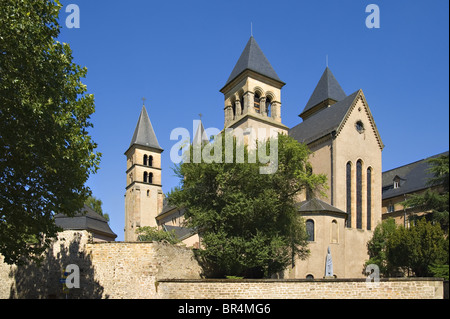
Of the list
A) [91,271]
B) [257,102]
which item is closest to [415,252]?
[257,102]

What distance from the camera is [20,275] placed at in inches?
846

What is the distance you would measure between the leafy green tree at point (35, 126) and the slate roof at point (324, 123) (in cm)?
2450

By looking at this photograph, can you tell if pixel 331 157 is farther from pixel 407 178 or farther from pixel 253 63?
pixel 407 178

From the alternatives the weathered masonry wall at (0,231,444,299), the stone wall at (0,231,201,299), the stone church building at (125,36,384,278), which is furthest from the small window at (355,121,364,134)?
the stone wall at (0,231,201,299)

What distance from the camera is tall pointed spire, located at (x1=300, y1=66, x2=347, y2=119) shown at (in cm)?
5516

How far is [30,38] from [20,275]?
498 inches

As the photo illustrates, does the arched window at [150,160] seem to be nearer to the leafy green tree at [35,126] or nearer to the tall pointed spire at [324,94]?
the tall pointed spire at [324,94]

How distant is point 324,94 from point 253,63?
1619 centimetres

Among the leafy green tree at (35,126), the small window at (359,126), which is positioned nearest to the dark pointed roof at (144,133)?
the small window at (359,126)

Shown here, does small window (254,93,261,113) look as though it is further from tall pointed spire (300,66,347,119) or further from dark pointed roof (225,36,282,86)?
tall pointed spire (300,66,347,119)

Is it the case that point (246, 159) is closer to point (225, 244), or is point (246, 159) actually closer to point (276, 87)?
point (225, 244)

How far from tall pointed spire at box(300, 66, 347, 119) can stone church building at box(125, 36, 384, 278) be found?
37.1 ft

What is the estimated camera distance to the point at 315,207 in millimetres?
31891

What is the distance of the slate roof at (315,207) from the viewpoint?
3162 cm
